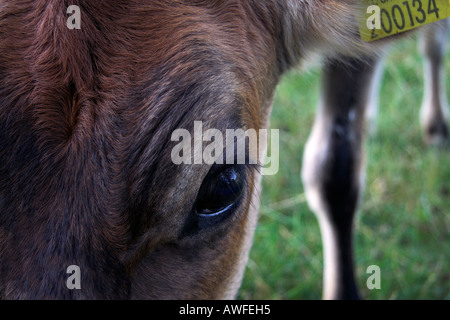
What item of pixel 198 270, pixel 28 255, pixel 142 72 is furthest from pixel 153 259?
pixel 142 72

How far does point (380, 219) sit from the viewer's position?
448 centimetres

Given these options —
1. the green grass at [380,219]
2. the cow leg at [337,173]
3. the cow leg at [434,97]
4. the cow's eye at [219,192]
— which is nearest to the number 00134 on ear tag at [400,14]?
the cow's eye at [219,192]

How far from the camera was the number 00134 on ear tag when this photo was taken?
6.92ft

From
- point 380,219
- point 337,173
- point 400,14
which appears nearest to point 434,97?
point 380,219

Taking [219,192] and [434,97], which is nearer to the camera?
[219,192]

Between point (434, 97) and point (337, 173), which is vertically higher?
point (434, 97)

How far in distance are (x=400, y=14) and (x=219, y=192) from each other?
97 centimetres

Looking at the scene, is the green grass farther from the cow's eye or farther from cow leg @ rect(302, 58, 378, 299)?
the cow's eye

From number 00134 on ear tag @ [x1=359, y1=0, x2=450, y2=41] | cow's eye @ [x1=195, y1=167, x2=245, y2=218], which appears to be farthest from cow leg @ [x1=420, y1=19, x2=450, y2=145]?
cow's eye @ [x1=195, y1=167, x2=245, y2=218]

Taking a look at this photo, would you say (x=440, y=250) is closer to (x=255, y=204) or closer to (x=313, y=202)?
(x=313, y=202)

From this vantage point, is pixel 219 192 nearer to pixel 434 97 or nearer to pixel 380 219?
pixel 380 219

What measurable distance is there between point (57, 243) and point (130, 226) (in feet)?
0.70

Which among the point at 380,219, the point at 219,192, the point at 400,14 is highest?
the point at 400,14

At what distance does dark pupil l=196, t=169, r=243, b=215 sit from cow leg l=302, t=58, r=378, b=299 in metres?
1.55
